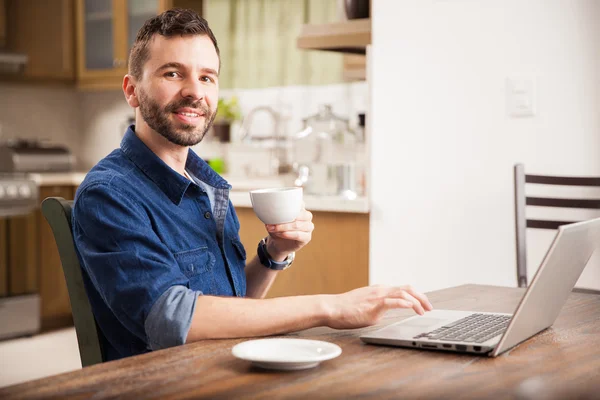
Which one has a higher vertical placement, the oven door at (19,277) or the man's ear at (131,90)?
the man's ear at (131,90)

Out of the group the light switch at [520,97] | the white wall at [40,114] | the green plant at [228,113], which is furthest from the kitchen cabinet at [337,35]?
the white wall at [40,114]

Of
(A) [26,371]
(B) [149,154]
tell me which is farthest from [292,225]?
(A) [26,371]

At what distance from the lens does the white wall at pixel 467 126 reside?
2.40 m

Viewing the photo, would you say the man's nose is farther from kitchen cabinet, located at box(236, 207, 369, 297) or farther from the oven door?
the oven door

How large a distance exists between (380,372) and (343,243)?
5.97ft

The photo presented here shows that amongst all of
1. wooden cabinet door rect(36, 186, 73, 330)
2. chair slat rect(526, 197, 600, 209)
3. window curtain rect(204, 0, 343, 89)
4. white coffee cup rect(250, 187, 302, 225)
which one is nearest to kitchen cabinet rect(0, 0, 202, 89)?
window curtain rect(204, 0, 343, 89)

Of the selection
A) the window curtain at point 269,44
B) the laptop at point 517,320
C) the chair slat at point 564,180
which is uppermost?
the window curtain at point 269,44

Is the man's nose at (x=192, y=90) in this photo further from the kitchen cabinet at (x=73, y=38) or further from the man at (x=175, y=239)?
the kitchen cabinet at (x=73, y=38)

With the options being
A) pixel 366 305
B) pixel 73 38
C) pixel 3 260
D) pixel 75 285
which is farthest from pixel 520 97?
pixel 73 38

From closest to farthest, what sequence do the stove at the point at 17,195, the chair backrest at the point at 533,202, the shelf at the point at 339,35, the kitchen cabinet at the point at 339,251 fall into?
the chair backrest at the point at 533,202, the kitchen cabinet at the point at 339,251, the shelf at the point at 339,35, the stove at the point at 17,195

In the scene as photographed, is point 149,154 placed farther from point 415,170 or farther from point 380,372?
point 415,170

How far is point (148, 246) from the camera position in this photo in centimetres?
124

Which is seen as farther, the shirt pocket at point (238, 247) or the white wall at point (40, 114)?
the white wall at point (40, 114)

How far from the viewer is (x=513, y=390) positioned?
864 mm
